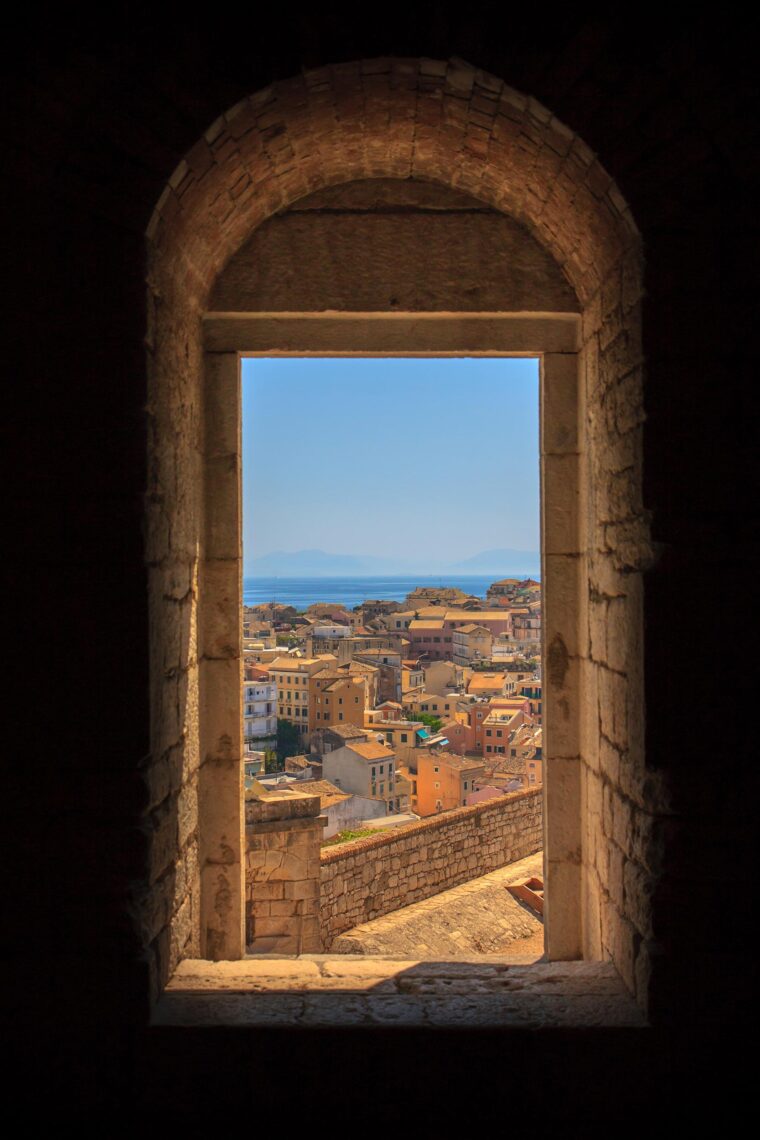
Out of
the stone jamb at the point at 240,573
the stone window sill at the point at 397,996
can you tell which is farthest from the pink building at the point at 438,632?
the stone window sill at the point at 397,996

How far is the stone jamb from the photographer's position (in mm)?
3969

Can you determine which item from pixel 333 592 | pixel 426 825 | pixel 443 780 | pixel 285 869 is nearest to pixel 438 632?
pixel 443 780

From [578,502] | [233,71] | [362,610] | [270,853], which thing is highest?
[233,71]

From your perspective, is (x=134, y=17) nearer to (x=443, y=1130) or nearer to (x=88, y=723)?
(x=88, y=723)

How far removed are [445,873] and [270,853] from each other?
4.96 meters

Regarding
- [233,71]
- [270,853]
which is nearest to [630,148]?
[233,71]

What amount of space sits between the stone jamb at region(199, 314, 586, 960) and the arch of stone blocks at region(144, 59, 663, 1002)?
0.01 meters

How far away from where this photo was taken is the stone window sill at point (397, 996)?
2811mm

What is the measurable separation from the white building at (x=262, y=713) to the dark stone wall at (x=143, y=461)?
4647 mm

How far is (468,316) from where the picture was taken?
156 inches

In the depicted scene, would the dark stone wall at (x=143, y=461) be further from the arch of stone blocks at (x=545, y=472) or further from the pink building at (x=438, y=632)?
the pink building at (x=438, y=632)

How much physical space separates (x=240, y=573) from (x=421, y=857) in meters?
7.09

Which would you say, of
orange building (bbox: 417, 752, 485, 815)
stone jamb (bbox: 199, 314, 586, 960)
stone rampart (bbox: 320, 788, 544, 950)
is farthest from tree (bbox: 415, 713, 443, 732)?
stone jamb (bbox: 199, 314, 586, 960)

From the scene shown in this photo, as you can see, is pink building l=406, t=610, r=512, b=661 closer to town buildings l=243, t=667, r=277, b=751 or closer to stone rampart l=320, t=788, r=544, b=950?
stone rampart l=320, t=788, r=544, b=950
